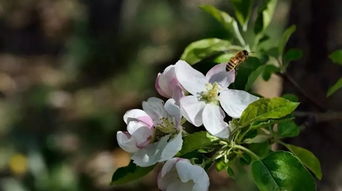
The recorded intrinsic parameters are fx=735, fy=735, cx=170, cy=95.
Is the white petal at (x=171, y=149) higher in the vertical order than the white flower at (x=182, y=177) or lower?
higher

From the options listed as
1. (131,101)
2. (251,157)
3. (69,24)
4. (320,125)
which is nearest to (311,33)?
(320,125)

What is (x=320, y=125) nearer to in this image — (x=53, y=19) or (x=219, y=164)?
(x=219, y=164)

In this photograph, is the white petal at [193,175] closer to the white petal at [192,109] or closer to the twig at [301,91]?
the white petal at [192,109]

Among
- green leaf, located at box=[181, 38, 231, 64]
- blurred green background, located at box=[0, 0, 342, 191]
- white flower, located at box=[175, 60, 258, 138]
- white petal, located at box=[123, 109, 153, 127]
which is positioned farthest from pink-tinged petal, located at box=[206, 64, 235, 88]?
blurred green background, located at box=[0, 0, 342, 191]

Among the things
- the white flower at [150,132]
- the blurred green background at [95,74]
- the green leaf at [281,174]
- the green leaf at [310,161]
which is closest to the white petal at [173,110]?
the white flower at [150,132]

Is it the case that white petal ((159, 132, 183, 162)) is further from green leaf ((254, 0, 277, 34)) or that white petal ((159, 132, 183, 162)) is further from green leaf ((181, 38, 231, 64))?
green leaf ((254, 0, 277, 34))
